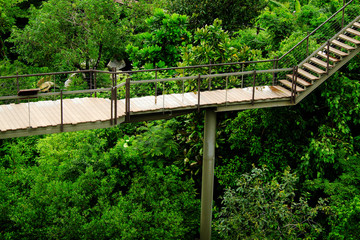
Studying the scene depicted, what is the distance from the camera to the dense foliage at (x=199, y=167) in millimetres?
12812

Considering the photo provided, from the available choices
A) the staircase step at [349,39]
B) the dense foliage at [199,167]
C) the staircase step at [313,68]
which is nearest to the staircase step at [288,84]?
the staircase step at [313,68]

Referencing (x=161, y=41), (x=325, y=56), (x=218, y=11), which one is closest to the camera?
(x=325, y=56)

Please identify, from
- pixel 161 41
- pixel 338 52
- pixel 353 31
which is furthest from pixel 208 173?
pixel 161 41

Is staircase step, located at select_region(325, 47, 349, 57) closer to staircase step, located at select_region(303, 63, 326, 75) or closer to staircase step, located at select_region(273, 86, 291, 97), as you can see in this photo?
staircase step, located at select_region(303, 63, 326, 75)

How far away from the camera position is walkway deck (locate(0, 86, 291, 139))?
34.8 ft

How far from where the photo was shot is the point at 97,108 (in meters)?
11.8

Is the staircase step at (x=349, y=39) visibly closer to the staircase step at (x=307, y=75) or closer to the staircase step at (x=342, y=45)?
the staircase step at (x=342, y=45)

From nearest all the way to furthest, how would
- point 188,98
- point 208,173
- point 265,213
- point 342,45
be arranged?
point 265,213
point 188,98
point 208,173
point 342,45

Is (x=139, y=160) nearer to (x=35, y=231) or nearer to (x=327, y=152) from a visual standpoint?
(x=35, y=231)

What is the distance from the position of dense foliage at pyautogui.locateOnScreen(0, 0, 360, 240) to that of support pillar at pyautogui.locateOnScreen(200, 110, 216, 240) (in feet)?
2.34

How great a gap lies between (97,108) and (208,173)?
3.92 m

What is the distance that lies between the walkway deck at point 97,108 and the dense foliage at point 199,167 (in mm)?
1874

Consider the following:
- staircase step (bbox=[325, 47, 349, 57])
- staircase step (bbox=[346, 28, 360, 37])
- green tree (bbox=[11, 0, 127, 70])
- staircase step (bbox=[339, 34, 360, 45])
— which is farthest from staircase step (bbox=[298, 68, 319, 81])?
green tree (bbox=[11, 0, 127, 70])

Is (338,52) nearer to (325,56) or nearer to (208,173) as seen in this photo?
(325,56)
